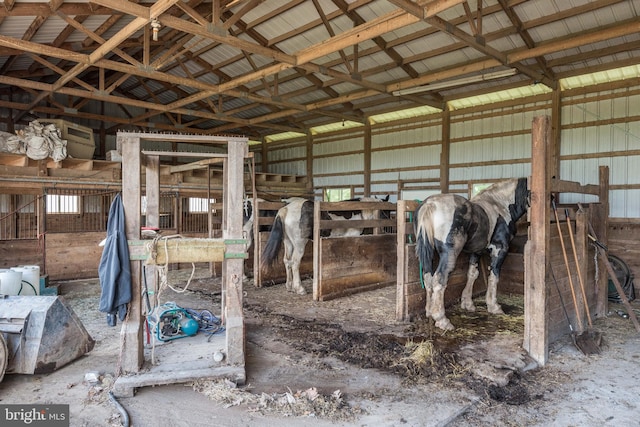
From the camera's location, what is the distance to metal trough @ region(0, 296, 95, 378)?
3076mm

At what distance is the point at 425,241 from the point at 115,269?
10.7ft

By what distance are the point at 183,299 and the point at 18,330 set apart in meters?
2.87

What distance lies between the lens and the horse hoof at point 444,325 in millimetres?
4379

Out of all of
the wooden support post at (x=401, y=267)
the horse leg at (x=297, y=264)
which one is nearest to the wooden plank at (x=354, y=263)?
the horse leg at (x=297, y=264)

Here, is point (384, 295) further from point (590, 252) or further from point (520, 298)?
point (590, 252)

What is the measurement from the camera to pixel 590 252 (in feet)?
16.5

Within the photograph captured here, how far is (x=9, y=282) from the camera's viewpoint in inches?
170

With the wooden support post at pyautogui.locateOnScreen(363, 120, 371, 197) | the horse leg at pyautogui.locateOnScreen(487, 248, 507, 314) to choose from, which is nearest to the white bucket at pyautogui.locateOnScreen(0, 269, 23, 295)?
the horse leg at pyautogui.locateOnScreen(487, 248, 507, 314)

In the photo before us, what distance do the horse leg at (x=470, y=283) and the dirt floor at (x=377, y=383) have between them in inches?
26.8

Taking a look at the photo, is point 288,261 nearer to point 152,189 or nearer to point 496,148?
point 152,189

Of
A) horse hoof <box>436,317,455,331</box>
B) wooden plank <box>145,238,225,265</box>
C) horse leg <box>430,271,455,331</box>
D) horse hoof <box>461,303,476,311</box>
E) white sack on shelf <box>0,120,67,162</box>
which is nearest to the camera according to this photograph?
wooden plank <box>145,238,225,265</box>

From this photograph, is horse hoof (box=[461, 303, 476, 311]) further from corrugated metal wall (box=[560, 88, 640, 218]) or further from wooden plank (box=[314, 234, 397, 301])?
corrugated metal wall (box=[560, 88, 640, 218])

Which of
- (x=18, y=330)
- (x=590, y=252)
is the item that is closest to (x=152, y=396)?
(x=18, y=330)

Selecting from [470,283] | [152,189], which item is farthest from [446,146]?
[152,189]
